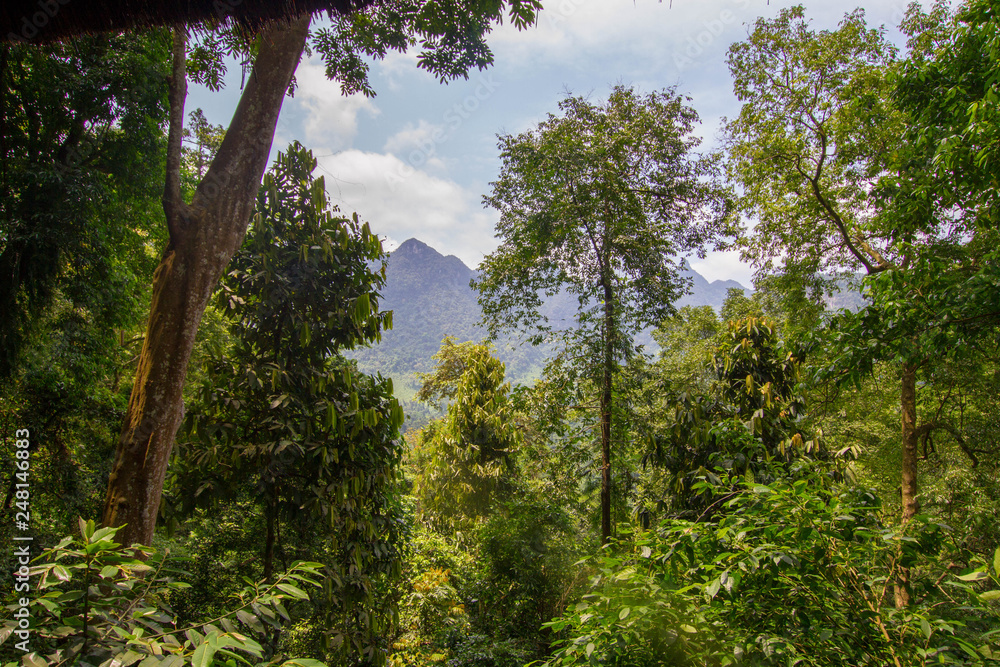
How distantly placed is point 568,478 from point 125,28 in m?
8.45

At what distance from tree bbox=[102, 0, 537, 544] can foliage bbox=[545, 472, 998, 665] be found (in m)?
2.55

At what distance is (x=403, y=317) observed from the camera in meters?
159

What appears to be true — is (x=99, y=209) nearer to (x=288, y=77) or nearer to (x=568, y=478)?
(x=288, y=77)

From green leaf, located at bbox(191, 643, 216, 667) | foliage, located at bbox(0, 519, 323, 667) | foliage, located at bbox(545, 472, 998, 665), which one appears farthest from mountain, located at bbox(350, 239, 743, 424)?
green leaf, located at bbox(191, 643, 216, 667)

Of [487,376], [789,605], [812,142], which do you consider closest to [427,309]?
[487,376]

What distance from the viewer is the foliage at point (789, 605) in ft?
4.78

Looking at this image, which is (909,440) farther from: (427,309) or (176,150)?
(427,309)

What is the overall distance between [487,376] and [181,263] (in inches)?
333

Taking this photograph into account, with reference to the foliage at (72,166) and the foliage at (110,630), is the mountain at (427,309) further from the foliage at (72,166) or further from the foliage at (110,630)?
the foliage at (110,630)

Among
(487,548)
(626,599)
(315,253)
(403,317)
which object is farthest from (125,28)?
(403,317)

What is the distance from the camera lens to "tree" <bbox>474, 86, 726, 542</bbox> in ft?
23.4

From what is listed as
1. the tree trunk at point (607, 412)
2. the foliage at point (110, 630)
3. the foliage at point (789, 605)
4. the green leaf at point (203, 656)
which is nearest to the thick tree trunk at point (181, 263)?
the foliage at point (110, 630)

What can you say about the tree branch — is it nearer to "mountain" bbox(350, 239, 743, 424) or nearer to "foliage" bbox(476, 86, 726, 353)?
"foliage" bbox(476, 86, 726, 353)

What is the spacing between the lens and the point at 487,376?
11.0 m
